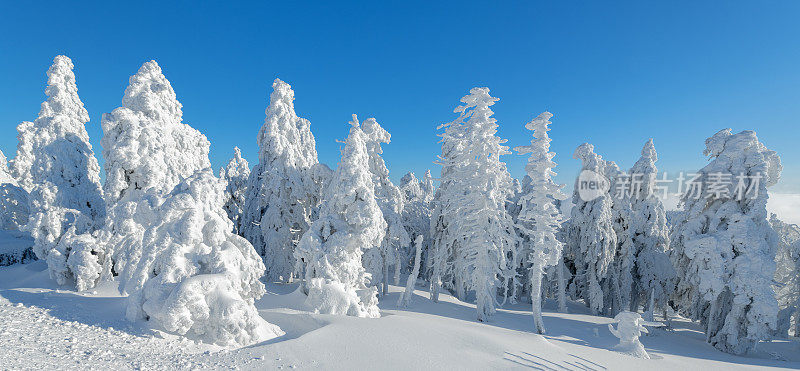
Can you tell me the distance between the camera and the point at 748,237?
55.9ft

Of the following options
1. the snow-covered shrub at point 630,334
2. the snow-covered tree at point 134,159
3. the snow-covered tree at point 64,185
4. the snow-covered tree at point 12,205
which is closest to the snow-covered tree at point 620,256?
the snow-covered shrub at point 630,334

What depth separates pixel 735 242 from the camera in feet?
56.7

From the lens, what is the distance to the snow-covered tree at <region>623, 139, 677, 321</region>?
24.0 metres

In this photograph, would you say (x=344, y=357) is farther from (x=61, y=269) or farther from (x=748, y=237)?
(x=748, y=237)

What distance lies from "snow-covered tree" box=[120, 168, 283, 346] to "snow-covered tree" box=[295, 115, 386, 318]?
4815mm

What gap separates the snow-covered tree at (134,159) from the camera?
16516 millimetres

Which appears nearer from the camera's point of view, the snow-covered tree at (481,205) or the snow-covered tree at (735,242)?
the snow-covered tree at (735,242)

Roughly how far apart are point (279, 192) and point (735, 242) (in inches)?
1032

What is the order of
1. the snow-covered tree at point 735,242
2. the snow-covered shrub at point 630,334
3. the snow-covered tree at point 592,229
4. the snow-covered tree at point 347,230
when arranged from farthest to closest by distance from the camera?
the snow-covered tree at point 592,229, the snow-covered tree at point 735,242, the snow-covered tree at point 347,230, the snow-covered shrub at point 630,334

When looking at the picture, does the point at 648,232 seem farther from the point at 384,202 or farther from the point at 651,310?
the point at 384,202

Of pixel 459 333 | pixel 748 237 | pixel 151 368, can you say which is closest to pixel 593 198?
pixel 748 237

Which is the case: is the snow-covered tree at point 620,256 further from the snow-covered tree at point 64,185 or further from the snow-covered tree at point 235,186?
the snow-covered tree at point 64,185

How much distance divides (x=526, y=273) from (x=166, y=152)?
28.7 metres

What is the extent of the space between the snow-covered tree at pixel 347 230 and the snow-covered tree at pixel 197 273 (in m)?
4.82
